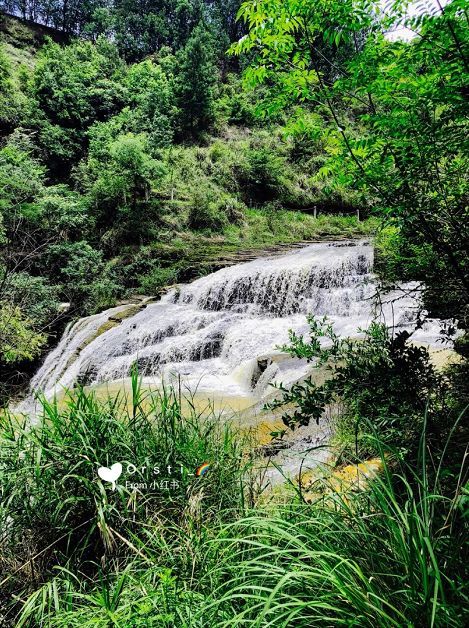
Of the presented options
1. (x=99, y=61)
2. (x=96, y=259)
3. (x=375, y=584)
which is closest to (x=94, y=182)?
(x=96, y=259)

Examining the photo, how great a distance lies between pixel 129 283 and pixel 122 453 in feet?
43.1

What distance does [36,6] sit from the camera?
4097 cm

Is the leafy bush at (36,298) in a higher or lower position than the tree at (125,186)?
lower

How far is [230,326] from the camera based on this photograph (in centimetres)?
898

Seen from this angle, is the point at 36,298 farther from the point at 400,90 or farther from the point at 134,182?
the point at 400,90

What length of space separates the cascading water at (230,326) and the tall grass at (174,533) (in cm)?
403

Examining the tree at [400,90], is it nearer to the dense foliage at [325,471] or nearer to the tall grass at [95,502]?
the dense foliage at [325,471]

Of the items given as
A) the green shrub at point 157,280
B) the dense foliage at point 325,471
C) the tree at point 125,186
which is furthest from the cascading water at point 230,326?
the tree at point 125,186

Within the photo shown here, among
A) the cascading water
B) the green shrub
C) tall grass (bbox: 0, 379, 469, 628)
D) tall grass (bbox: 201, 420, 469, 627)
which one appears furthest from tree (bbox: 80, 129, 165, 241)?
tall grass (bbox: 201, 420, 469, 627)

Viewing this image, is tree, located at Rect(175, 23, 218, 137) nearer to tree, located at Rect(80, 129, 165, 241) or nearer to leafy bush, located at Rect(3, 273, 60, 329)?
tree, located at Rect(80, 129, 165, 241)

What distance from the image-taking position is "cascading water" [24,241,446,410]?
7.47 meters

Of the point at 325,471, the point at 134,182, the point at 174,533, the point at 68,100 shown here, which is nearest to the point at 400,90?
the point at 325,471

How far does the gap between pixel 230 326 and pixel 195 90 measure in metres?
23.7

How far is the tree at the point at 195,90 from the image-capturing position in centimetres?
2588
